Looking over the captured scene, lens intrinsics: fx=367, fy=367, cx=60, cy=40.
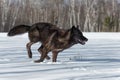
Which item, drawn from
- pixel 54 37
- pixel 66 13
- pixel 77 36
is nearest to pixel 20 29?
pixel 54 37

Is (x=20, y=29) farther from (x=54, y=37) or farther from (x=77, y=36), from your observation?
(x=77, y=36)

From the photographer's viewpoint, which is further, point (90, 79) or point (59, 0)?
point (59, 0)

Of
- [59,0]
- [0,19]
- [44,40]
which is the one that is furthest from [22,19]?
[44,40]

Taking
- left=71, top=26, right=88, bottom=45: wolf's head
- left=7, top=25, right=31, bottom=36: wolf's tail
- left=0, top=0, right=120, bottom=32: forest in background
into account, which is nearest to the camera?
left=71, top=26, right=88, bottom=45: wolf's head

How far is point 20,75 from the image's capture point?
20.4ft

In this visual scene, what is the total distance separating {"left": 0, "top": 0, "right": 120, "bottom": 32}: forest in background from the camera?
59750 mm

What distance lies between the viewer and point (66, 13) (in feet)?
225

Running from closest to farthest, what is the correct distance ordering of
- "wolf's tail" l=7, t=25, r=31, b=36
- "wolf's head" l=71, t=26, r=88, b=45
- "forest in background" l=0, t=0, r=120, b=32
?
"wolf's head" l=71, t=26, r=88, b=45
"wolf's tail" l=7, t=25, r=31, b=36
"forest in background" l=0, t=0, r=120, b=32

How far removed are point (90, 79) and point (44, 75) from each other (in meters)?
0.82

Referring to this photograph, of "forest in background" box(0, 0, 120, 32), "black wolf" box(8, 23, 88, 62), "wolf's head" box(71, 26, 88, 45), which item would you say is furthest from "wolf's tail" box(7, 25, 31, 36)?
"forest in background" box(0, 0, 120, 32)

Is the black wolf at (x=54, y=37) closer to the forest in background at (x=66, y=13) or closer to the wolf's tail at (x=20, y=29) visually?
the wolf's tail at (x=20, y=29)

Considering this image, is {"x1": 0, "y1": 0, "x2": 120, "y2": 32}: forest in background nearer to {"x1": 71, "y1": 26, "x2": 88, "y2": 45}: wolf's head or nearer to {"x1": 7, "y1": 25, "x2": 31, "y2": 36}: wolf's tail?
{"x1": 7, "y1": 25, "x2": 31, "y2": 36}: wolf's tail

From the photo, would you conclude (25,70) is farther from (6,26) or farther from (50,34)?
(6,26)

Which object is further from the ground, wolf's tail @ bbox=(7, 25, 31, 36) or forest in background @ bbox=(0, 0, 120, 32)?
wolf's tail @ bbox=(7, 25, 31, 36)
